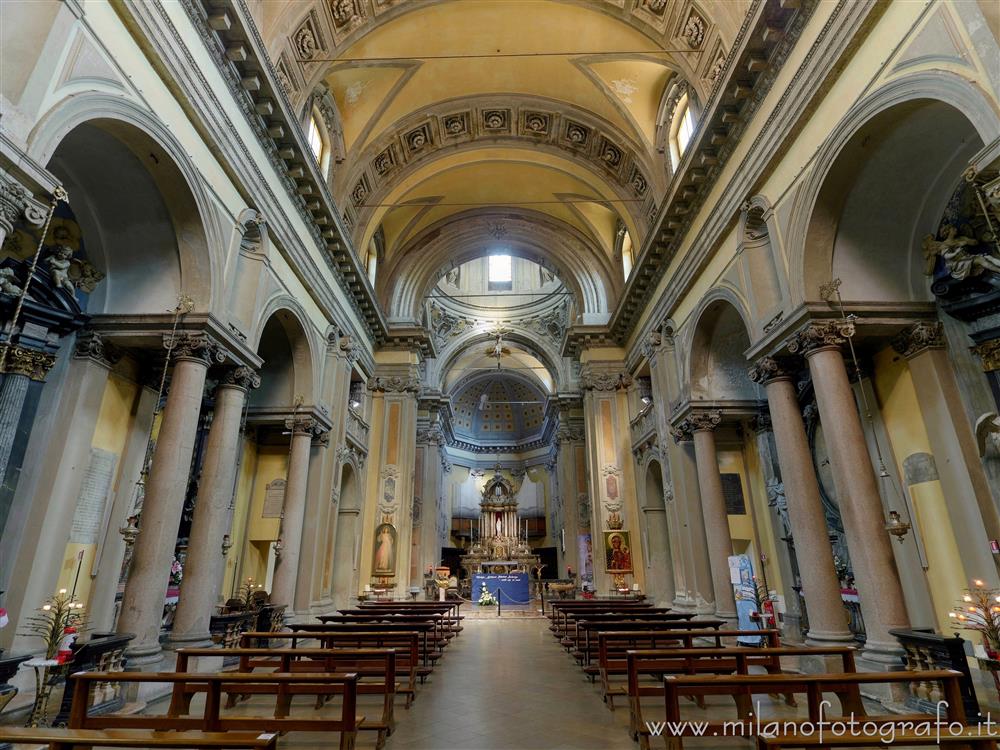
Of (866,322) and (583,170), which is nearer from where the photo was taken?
(866,322)

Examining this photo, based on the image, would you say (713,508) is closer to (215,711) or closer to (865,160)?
(865,160)

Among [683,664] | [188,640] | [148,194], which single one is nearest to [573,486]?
[683,664]

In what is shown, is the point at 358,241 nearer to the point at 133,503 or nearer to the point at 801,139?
the point at 133,503

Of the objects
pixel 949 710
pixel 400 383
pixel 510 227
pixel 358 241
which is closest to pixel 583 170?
pixel 510 227

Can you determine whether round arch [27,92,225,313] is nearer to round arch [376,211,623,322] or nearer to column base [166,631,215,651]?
column base [166,631,215,651]

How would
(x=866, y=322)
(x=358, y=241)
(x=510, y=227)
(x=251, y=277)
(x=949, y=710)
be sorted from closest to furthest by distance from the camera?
(x=949, y=710)
(x=866, y=322)
(x=251, y=277)
(x=358, y=241)
(x=510, y=227)

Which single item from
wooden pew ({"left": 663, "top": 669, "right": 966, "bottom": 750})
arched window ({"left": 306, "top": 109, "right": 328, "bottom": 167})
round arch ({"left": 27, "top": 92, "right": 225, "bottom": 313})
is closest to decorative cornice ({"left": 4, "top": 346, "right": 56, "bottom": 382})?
round arch ({"left": 27, "top": 92, "right": 225, "bottom": 313})

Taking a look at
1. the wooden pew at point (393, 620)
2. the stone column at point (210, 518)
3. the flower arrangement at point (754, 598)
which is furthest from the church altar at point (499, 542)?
the stone column at point (210, 518)

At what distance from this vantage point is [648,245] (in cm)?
1343

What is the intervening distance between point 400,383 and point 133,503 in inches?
434

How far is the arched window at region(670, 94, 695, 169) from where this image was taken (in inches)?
486

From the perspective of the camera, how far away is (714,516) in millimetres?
10922

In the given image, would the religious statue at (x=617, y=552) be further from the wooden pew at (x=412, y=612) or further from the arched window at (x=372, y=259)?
the arched window at (x=372, y=259)

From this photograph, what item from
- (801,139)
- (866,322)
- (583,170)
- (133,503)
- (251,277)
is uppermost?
(583,170)
